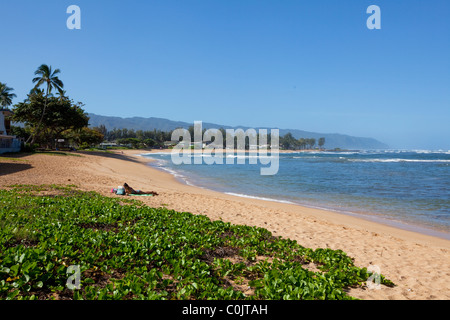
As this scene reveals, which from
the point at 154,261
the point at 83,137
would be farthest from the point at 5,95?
the point at 154,261

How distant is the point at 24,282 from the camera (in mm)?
3932

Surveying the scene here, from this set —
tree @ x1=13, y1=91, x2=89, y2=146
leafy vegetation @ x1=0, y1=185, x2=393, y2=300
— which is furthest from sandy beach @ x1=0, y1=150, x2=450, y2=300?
tree @ x1=13, y1=91, x2=89, y2=146

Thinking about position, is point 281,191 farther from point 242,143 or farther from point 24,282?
point 242,143

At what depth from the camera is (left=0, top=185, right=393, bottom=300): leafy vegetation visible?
4160 millimetres

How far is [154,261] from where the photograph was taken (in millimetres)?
5316

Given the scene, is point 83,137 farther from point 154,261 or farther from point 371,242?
point 154,261

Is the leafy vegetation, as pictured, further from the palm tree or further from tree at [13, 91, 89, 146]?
the palm tree

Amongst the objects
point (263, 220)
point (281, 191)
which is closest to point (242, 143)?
point (281, 191)

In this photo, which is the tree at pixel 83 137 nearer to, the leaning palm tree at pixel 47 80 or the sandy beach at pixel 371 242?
the leaning palm tree at pixel 47 80

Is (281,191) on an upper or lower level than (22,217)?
lower

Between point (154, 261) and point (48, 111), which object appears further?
point (48, 111)
